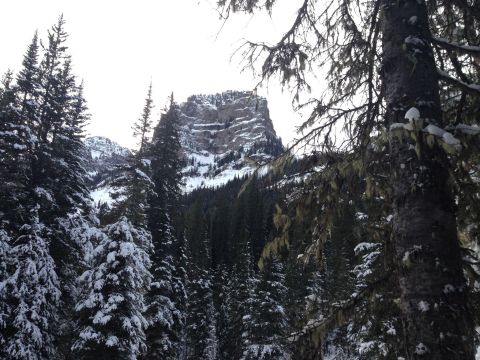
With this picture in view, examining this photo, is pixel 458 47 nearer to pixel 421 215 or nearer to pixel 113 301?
pixel 421 215

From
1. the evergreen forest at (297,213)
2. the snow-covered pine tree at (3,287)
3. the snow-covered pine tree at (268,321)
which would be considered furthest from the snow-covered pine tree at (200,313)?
the snow-covered pine tree at (3,287)

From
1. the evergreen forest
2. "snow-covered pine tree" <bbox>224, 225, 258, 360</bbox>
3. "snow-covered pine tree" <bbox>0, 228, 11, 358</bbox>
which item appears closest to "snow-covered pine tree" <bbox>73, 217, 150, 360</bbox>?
the evergreen forest

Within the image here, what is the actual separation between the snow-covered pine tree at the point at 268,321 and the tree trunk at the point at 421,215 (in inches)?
991

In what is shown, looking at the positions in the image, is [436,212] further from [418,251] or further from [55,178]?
[55,178]

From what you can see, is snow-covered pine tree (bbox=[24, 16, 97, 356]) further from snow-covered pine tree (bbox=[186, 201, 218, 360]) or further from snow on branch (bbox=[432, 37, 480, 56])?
snow-covered pine tree (bbox=[186, 201, 218, 360])

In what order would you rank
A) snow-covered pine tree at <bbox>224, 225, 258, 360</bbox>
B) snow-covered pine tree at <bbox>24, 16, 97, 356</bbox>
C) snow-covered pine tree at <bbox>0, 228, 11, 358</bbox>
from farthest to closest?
snow-covered pine tree at <bbox>224, 225, 258, 360</bbox>
snow-covered pine tree at <bbox>24, 16, 97, 356</bbox>
snow-covered pine tree at <bbox>0, 228, 11, 358</bbox>

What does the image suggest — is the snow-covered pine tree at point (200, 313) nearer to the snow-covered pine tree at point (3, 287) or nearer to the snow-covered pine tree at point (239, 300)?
the snow-covered pine tree at point (239, 300)

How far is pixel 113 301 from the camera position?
52.1ft

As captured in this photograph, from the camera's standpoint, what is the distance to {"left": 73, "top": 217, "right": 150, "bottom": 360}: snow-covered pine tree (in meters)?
15.6

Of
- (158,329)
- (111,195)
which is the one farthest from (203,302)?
(111,195)

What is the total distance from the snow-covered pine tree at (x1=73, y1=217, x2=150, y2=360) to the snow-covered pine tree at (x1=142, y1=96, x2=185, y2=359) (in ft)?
14.8

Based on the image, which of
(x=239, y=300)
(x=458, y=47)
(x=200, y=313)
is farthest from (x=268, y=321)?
(x=458, y=47)

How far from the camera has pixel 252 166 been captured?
13.9ft

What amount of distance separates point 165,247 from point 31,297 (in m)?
8.86
